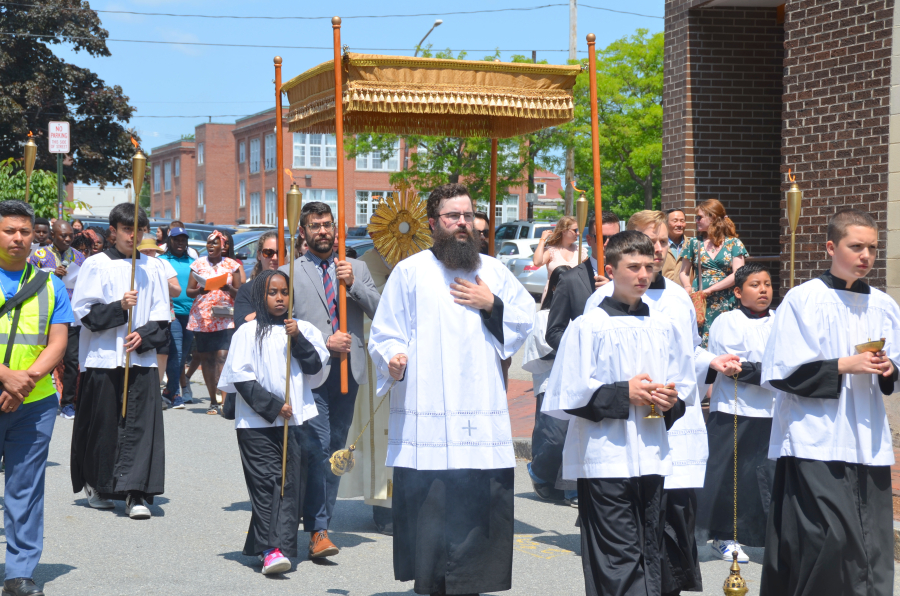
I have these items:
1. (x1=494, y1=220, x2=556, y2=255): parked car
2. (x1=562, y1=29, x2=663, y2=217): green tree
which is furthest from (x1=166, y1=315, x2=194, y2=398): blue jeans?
(x1=562, y1=29, x2=663, y2=217): green tree

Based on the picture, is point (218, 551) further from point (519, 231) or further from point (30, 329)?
point (519, 231)

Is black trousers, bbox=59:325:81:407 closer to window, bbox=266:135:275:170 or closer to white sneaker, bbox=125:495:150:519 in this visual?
white sneaker, bbox=125:495:150:519

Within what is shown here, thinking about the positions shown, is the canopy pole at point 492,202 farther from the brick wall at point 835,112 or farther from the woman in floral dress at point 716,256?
the brick wall at point 835,112

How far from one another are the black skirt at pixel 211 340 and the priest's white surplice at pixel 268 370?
5894 mm

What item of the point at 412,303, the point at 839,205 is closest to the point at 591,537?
the point at 412,303

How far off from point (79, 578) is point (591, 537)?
2.92 metres

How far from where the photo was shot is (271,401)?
20.5 feet

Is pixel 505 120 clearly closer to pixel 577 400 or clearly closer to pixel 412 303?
pixel 412 303

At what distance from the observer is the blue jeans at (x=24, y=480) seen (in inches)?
217

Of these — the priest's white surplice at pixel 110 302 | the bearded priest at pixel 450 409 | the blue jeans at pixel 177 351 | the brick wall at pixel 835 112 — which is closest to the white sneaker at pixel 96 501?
the priest's white surplice at pixel 110 302

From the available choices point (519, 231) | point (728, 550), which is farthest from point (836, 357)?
point (519, 231)

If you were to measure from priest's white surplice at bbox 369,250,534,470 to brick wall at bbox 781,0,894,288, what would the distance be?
5.17 meters

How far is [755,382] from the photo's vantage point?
6340 mm

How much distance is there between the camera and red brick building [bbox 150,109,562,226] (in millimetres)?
63281
